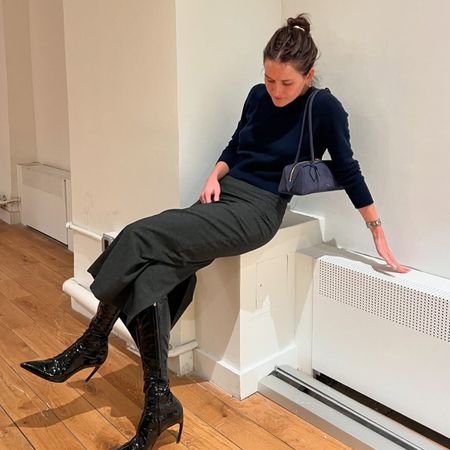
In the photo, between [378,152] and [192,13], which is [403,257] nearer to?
[378,152]

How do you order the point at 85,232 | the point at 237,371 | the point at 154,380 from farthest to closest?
the point at 85,232, the point at 237,371, the point at 154,380

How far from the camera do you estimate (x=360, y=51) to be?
2014 mm

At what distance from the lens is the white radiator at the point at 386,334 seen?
174 cm

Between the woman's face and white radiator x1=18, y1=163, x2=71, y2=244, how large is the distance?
2.18m

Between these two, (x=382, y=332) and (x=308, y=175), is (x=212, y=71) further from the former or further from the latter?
(x=382, y=332)

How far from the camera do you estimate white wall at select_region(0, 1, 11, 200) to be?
13.4ft

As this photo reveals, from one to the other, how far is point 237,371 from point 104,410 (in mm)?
457

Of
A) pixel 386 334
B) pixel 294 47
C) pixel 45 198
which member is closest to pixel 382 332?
pixel 386 334

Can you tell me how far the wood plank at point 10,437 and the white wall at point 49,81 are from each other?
2236 mm

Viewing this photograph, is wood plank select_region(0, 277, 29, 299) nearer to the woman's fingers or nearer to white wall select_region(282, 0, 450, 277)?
white wall select_region(282, 0, 450, 277)

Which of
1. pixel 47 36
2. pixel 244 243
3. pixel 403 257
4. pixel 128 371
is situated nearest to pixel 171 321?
pixel 244 243

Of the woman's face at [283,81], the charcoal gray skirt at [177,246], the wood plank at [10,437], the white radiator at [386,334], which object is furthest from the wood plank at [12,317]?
the woman's face at [283,81]

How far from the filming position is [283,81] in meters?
1.77

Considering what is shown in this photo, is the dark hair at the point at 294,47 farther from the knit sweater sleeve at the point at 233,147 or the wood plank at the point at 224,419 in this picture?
the wood plank at the point at 224,419
